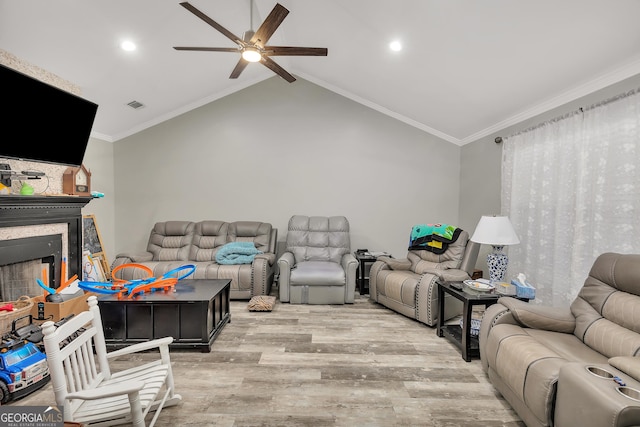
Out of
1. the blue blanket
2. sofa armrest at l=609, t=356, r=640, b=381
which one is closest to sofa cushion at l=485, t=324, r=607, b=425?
sofa armrest at l=609, t=356, r=640, b=381

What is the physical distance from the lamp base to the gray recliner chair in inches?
60.2

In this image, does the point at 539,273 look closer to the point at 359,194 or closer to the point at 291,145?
the point at 359,194

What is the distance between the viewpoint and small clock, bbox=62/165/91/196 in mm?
3232

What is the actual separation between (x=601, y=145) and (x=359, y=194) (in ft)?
9.90

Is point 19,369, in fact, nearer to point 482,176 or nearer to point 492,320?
point 492,320

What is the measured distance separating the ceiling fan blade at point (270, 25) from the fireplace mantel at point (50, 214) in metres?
2.40

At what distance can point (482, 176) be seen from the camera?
169 inches

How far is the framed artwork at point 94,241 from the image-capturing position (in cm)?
421

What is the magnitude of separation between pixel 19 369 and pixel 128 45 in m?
2.94

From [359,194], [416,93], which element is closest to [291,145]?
[359,194]

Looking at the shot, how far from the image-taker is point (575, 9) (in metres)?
2.05

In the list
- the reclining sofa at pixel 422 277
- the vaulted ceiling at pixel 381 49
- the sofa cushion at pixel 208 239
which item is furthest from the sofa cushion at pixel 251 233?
the vaulted ceiling at pixel 381 49

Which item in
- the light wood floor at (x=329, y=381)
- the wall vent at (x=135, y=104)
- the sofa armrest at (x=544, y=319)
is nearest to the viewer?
the light wood floor at (x=329, y=381)

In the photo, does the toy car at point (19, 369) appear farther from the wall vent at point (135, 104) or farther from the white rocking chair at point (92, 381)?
the wall vent at point (135, 104)
